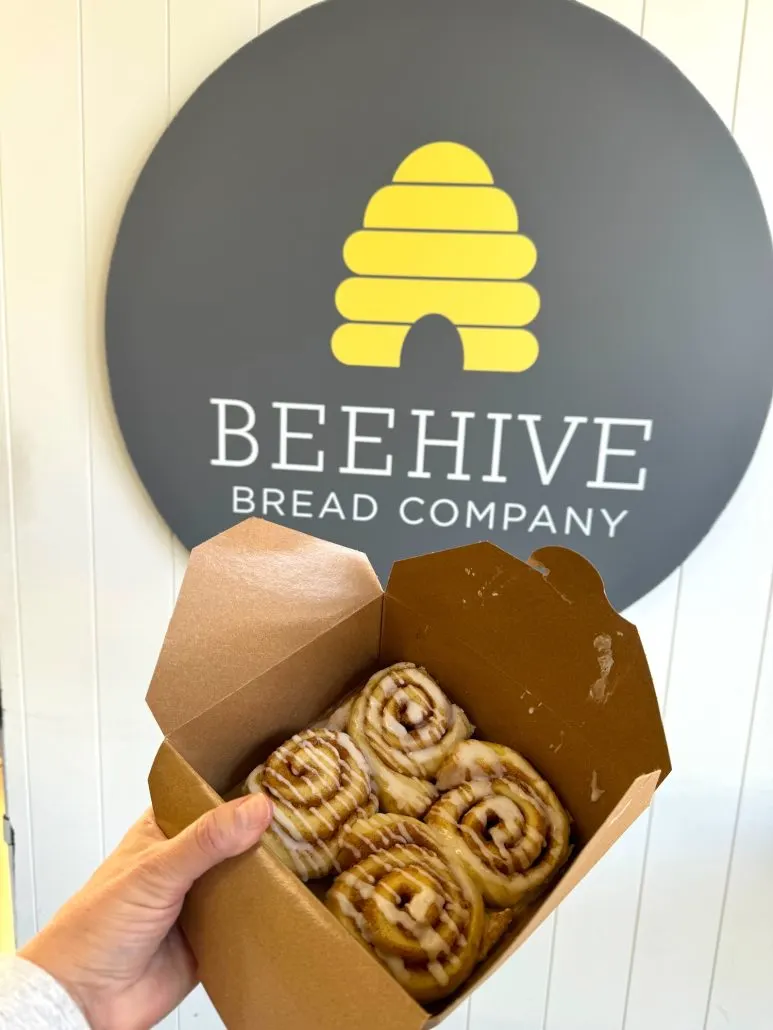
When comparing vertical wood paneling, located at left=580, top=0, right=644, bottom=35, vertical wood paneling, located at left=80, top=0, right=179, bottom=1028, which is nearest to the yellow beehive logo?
vertical wood paneling, located at left=580, top=0, right=644, bottom=35

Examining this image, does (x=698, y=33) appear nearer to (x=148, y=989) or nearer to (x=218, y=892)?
(x=218, y=892)

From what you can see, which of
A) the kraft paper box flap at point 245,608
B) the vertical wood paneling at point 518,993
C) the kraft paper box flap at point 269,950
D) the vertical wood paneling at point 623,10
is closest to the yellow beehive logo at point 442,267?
the vertical wood paneling at point 623,10

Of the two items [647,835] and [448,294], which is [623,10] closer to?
[448,294]

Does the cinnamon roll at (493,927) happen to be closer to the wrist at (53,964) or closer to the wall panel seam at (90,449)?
the wrist at (53,964)

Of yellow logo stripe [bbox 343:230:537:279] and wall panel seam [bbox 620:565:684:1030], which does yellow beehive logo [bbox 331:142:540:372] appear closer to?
yellow logo stripe [bbox 343:230:537:279]

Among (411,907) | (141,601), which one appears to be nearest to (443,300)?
(141,601)
